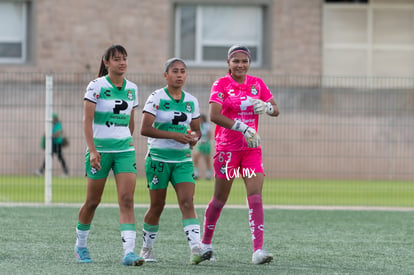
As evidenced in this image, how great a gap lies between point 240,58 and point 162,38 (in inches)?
762

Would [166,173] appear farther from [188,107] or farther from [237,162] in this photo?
[237,162]

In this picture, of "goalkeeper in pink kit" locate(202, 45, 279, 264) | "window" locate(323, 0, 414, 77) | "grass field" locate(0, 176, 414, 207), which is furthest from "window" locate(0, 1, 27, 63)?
"goalkeeper in pink kit" locate(202, 45, 279, 264)

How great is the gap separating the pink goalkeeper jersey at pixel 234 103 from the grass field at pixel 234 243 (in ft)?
3.75

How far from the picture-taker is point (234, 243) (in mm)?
11281

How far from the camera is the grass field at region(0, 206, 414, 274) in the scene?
9.01 metres

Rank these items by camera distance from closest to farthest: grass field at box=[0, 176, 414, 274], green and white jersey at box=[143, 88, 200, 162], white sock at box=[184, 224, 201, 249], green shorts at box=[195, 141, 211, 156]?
grass field at box=[0, 176, 414, 274], white sock at box=[184, 224, 201, 249], green and white jersey at box=[143, 88, 200, 162], green shorts at box=[195, 141, 211, 156]

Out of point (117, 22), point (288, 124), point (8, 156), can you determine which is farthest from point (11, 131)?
point (117, 22)

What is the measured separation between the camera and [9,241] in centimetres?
1101

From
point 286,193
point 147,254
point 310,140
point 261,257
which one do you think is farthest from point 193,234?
point 286,193

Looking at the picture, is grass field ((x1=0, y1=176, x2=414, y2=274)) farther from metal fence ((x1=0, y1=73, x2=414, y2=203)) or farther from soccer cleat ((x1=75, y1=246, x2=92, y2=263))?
metal fence ((x1=0, y1=73, x2=414, y2=203))

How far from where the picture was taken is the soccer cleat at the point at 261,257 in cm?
922

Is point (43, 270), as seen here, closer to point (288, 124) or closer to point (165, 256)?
point (165, 256)

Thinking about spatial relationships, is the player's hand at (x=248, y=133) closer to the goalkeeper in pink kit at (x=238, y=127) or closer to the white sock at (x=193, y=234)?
the goalkeeper in pink kit at (x=238, y=127)

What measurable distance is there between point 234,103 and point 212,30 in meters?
19.7
